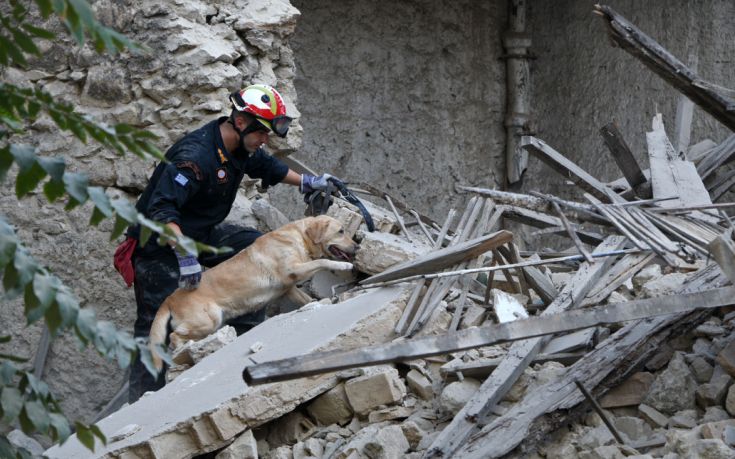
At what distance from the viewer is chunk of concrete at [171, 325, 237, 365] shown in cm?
706

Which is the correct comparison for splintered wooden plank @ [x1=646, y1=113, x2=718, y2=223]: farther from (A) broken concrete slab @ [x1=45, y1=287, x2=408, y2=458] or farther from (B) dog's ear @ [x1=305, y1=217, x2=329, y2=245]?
(B) dog's ear @ [x1=305, y1=217, x2=329, y2=245]

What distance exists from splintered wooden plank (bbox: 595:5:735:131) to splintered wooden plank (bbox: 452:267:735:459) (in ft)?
4.29

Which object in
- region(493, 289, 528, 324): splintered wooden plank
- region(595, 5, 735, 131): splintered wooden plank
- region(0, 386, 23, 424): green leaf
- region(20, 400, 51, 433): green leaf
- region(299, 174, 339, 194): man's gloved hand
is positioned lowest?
region(299, 174, 339, 194): man's gloved hand

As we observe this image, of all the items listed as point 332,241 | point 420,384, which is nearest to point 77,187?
point 420,384

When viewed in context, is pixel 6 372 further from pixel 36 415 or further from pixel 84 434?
pixel 84 434

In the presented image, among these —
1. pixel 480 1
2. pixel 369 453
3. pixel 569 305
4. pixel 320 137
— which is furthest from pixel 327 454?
pixel 480 1

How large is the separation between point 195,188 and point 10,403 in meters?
4.54

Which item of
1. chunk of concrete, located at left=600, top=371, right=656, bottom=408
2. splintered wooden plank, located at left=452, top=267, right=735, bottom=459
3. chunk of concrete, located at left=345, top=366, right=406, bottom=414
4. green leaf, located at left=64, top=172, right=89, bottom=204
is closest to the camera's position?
green leaf, located at left=64, top=172, right=89, bottom=204

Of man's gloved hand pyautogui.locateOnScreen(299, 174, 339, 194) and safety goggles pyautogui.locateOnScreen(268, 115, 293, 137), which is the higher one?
safety goggles pyautogui.locateOnScreen(268, 115, 293, 137)

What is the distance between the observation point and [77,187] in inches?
116

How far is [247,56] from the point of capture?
8672 millimetres

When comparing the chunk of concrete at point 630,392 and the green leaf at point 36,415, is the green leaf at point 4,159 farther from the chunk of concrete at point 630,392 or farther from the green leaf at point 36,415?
the chunk of concrete at point 630,392

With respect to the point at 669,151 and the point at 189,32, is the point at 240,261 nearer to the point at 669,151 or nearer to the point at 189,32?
the point at 189,32

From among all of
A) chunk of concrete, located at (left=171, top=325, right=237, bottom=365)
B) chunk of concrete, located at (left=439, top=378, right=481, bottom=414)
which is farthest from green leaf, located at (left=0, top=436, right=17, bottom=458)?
chunk of concrete, located at (left=171, top=325, right=237, bottom=365)
